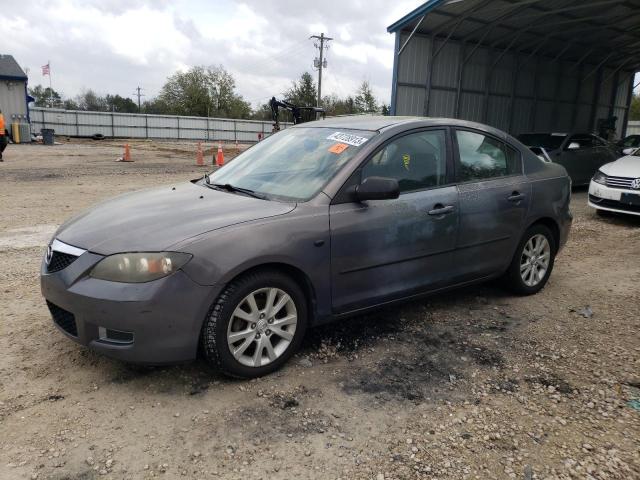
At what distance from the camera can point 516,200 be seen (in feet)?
14.9

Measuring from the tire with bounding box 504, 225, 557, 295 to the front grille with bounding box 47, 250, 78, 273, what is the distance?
11.9 feet

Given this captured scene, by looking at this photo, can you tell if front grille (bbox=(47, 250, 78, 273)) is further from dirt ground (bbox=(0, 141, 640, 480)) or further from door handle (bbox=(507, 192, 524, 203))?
door handle (bbox=(507, 192, 524, 203))

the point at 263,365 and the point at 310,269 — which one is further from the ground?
the point at 310,269

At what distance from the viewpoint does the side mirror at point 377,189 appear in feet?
11.3

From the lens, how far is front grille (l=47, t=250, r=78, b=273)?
3.09 metres

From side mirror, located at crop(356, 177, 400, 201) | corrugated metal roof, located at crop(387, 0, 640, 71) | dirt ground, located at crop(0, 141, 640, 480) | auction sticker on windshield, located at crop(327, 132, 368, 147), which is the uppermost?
corrugated metal roof, located at crop(387, 0, 640, 71)

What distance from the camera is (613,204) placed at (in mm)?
9016

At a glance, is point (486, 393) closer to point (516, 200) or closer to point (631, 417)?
point (631, 417)

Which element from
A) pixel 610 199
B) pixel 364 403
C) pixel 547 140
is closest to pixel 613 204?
pixel 610 199

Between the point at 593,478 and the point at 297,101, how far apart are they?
55.9 meters

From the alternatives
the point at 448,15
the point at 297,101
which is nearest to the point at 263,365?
the point at 448,15

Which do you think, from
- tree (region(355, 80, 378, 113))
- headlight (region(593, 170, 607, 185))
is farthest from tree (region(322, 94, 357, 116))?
headlight (region(593, 170, 607, 185))

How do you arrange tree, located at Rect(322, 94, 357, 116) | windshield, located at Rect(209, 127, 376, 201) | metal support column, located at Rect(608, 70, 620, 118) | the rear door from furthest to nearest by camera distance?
tree, located at Rect(322, 94, 357, 116) < metal support column, located at Rect(608, 70, 620, 118) < the rear door < windshield, located at Rect(209, 127, 376, 201)

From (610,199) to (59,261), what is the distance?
8.86 meters
